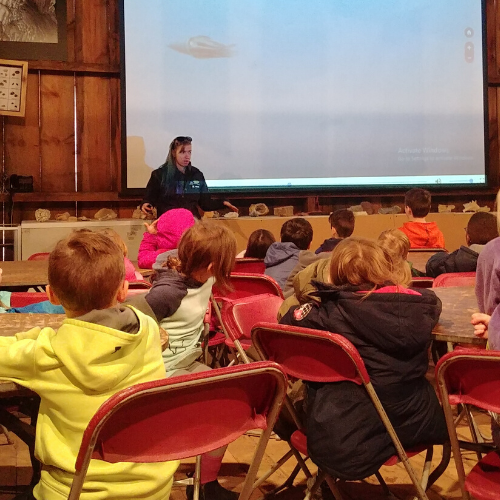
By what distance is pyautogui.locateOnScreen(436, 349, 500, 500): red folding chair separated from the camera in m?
1.60

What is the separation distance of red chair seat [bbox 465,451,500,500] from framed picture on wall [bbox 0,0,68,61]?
239 inches

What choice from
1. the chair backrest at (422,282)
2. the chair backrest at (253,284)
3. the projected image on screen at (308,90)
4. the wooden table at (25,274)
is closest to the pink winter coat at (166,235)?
the wooden table at (25,274)

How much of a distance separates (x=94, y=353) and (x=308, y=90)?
6.53 metres

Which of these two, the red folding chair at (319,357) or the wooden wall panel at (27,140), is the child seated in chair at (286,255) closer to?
the red folding chair at (319,357)

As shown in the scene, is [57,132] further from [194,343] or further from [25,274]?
[194,343]

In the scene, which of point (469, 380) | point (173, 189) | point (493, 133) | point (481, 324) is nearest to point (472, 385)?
point (469, 380)

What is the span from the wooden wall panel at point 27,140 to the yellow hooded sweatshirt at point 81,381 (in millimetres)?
5621

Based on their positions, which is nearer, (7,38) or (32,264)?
(32,264)

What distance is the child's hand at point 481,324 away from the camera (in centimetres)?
198

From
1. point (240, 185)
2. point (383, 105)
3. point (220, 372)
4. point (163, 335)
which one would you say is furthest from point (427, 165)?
point (220, 372)

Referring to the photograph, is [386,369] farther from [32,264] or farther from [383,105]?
[383,105]

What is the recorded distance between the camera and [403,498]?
257 cm

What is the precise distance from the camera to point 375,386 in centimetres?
199

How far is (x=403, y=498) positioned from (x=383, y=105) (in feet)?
19.4
